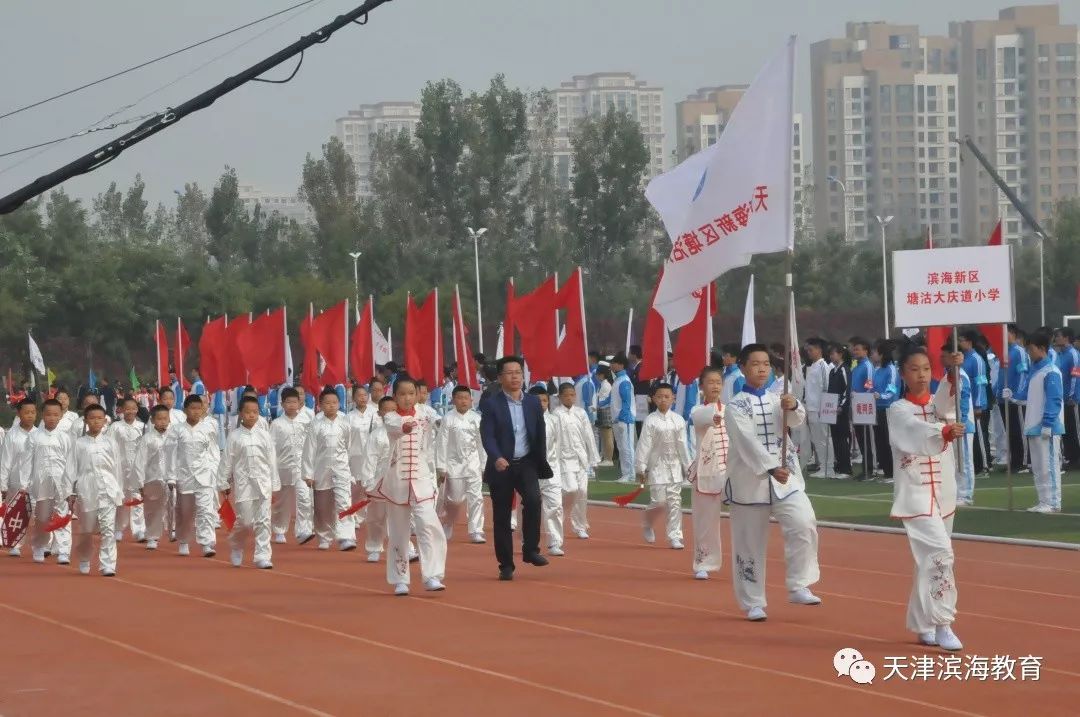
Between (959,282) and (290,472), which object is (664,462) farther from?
(290,472)

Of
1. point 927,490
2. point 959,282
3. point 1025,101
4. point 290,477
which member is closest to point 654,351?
point 290,477

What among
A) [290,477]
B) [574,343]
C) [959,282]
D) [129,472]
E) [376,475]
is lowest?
[290,477]

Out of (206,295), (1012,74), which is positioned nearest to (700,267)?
(206,295)

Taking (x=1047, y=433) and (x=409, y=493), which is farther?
(x=1047, y=433)

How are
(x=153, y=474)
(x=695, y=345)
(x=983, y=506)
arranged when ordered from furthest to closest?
(x=695, y=345), (x=983, y=506), (x=153, y=474)

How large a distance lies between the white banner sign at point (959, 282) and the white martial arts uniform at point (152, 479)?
24.3 feet

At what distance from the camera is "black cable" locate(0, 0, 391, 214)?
13.3m

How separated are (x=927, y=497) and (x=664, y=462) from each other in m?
6.67

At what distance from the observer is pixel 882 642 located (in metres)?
9.79

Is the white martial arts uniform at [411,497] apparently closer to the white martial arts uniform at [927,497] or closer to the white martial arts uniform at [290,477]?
the white martial arts uniform at [927,497]

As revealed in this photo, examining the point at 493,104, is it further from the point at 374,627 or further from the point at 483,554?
the point at 374,627

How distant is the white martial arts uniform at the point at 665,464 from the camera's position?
15930mm

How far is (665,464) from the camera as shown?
16.2 meters

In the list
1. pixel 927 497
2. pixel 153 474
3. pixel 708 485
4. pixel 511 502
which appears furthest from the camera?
pixel 153 474
